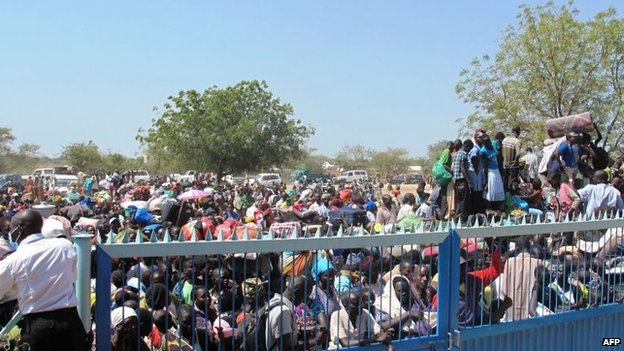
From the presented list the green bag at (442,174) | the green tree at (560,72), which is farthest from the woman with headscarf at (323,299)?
the green tree at (560,72)

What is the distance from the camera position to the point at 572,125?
9336 mm

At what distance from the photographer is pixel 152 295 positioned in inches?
136

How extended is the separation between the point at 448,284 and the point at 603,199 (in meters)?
4.67

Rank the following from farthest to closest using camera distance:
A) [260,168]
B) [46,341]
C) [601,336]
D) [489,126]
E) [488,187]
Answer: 1. [260,168]
2. [489,126]
3. [488,187]
4. [601,336]
5. [46,341]

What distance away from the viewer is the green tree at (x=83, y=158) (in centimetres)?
6462

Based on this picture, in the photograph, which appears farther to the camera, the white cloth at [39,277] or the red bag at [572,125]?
the red bag at [572,125]

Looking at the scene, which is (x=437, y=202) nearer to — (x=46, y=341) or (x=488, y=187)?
(x=488, y=187)

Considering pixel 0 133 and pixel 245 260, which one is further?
pixel 0 133

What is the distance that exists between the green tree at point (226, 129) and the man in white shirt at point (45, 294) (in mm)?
36913

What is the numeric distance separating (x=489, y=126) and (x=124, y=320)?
22782mm

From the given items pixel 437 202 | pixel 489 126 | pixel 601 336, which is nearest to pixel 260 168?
pixel 489 126

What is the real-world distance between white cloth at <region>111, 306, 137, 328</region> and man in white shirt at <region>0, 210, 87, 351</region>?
28 centimetres

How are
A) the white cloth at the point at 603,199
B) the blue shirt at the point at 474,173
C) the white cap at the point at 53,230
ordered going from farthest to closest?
the blue shirt at the point at 474,173, the white cloth at the point at 603,199, the white cap at the point at 53,230

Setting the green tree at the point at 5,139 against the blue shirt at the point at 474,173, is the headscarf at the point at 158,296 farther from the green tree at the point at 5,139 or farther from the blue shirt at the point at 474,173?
the green tree at the point at 5,139
